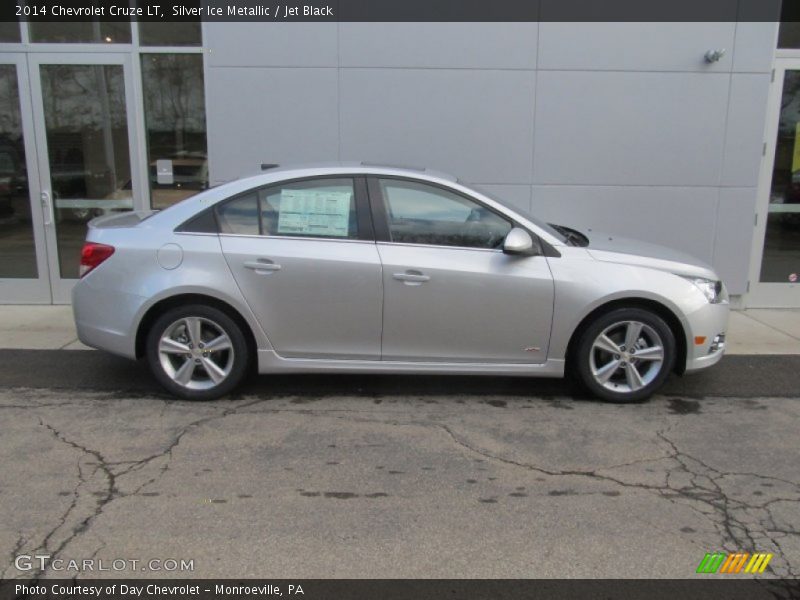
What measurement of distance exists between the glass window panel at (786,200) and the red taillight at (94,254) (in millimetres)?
7136

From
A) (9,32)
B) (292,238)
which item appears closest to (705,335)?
(292,238)

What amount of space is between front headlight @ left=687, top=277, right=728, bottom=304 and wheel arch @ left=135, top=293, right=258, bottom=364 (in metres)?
3.18

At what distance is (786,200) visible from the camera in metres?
7.77

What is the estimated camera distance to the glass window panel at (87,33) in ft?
24.1

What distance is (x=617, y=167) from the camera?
7.50m

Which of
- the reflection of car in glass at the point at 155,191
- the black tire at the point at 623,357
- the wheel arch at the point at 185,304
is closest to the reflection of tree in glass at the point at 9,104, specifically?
the reflection of car in glass at the point at 155,191

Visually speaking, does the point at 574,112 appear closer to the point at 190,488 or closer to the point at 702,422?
the point at 702,422

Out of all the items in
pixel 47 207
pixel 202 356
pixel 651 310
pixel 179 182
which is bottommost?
pixel 202 356

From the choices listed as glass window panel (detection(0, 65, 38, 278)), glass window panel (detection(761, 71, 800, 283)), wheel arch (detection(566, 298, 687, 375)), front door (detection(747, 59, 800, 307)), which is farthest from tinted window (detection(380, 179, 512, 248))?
glass window panel (detection(0, 65, 38, 278))

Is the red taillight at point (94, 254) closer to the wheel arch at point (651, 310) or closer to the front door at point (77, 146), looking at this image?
the front door at point (77, 146)

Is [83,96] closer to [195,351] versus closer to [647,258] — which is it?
[195,351]

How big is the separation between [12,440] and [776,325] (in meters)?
7.18

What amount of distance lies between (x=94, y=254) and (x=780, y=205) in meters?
7.38

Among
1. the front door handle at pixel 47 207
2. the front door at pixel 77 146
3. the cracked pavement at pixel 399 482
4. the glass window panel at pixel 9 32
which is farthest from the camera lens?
the front door handle at pixel 47 207
